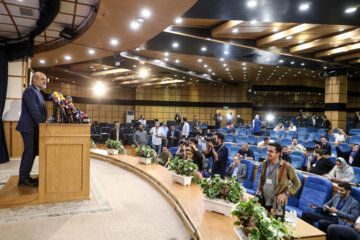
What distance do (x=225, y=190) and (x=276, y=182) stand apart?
0.75m

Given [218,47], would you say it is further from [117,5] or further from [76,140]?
[76,140]

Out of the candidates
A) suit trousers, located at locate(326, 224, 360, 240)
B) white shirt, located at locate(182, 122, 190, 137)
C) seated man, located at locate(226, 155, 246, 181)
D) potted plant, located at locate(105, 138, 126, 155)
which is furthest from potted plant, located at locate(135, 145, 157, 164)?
white shirt, located at locate(182, 122, 190, 137)

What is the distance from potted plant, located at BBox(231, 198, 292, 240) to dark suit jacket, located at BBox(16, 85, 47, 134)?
2.44m

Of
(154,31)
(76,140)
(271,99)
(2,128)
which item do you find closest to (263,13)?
(154,31)

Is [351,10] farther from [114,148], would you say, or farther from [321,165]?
[114,148]

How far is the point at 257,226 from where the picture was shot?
1.66m

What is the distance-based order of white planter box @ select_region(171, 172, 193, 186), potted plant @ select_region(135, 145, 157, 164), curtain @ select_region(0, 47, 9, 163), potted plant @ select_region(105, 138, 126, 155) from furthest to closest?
1. potted plant @ select_region(105, 138, 126, 155)
2. curtain @ select_region(0, 47, 9, 163)
3. potted plant @ select_region(135, 145, 157, 164)
4. white planter box @ select_region(171, 172, 193, 186)

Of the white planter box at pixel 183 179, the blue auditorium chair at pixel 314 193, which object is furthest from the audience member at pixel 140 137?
the blue auditorium chair at pixel 314 193

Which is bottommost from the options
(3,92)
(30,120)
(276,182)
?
(276,182)

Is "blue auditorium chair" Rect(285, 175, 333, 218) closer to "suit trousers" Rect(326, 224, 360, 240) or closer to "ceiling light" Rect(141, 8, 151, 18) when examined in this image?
"suit trousers" Rect(326, 224, 360, 240)

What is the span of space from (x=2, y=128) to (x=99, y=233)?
4815mm

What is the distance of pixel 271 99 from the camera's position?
961 inches

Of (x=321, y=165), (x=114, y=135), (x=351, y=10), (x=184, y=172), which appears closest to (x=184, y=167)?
(x=184, y=172)

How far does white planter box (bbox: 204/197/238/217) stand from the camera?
224 centimetres
